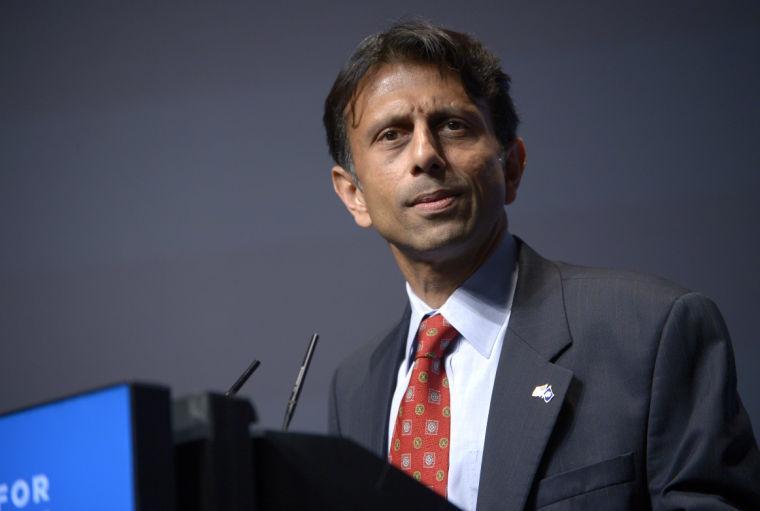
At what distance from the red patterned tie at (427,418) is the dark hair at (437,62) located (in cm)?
49

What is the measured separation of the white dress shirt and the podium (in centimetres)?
71

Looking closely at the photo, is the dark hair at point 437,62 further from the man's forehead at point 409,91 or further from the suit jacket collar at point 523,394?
the suit jacket collar at point 523,394

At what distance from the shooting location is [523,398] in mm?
1505

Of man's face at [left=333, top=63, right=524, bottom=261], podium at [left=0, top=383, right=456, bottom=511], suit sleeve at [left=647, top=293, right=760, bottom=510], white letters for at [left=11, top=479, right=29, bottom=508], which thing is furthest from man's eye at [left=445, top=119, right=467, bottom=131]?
white letters for at [left=11, top=479, right=29, bottom=508]

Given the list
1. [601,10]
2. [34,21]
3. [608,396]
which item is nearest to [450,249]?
[608,396]

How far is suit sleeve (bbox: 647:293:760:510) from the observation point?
4.53ft

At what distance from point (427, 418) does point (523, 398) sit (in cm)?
20

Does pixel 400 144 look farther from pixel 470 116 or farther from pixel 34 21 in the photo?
pixel 34 21

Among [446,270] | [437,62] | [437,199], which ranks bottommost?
[446,270]

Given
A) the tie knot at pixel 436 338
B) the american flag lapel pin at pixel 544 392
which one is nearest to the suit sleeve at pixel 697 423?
the american flag lapel pin at pixel 544 392

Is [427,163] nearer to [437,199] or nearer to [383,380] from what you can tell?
[437,199]

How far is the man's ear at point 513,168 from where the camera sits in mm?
1953

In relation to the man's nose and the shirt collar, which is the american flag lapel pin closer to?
the shirt collar

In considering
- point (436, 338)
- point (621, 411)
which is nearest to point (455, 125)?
point (436, 338)
